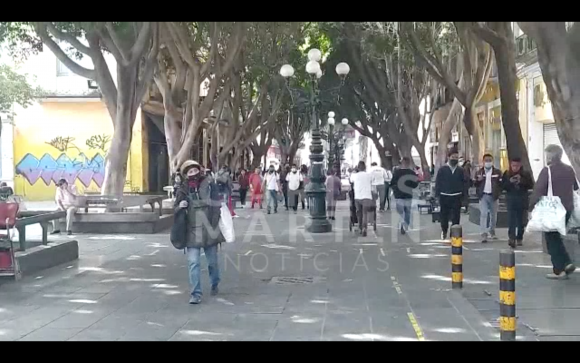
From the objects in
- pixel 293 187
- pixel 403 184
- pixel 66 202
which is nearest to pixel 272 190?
pixel 293 187

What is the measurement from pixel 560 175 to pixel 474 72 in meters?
13.1

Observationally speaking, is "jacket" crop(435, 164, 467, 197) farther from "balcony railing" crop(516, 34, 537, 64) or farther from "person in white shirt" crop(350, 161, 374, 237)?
"balcony railing" crop(516, 34, 537, 64)

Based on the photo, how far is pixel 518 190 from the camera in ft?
43.3

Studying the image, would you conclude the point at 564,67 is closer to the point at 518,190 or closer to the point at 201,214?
the point at 518,190

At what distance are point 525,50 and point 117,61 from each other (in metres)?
16.6

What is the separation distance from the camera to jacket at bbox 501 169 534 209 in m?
13.2

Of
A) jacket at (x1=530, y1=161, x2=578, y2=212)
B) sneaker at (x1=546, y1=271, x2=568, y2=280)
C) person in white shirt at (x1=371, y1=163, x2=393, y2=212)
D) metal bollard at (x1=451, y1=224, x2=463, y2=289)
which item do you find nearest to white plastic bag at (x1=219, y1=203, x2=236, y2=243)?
metal bollard at (x1=451, y1=224, x2=463, y2=289)

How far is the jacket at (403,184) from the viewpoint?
16094 mm

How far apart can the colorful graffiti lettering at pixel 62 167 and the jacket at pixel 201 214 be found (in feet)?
88.1

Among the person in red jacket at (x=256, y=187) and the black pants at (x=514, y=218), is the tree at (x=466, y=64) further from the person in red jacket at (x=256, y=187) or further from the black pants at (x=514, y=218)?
the black pants at (x=514, y=218)

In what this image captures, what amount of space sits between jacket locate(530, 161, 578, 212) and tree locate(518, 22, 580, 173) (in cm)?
84

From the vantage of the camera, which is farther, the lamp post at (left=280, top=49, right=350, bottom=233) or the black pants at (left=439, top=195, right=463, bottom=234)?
the lamp post at (left=280, top=49, right=350, bottom=233)

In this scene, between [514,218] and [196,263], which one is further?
[514,218]

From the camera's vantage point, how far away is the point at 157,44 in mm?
19047
